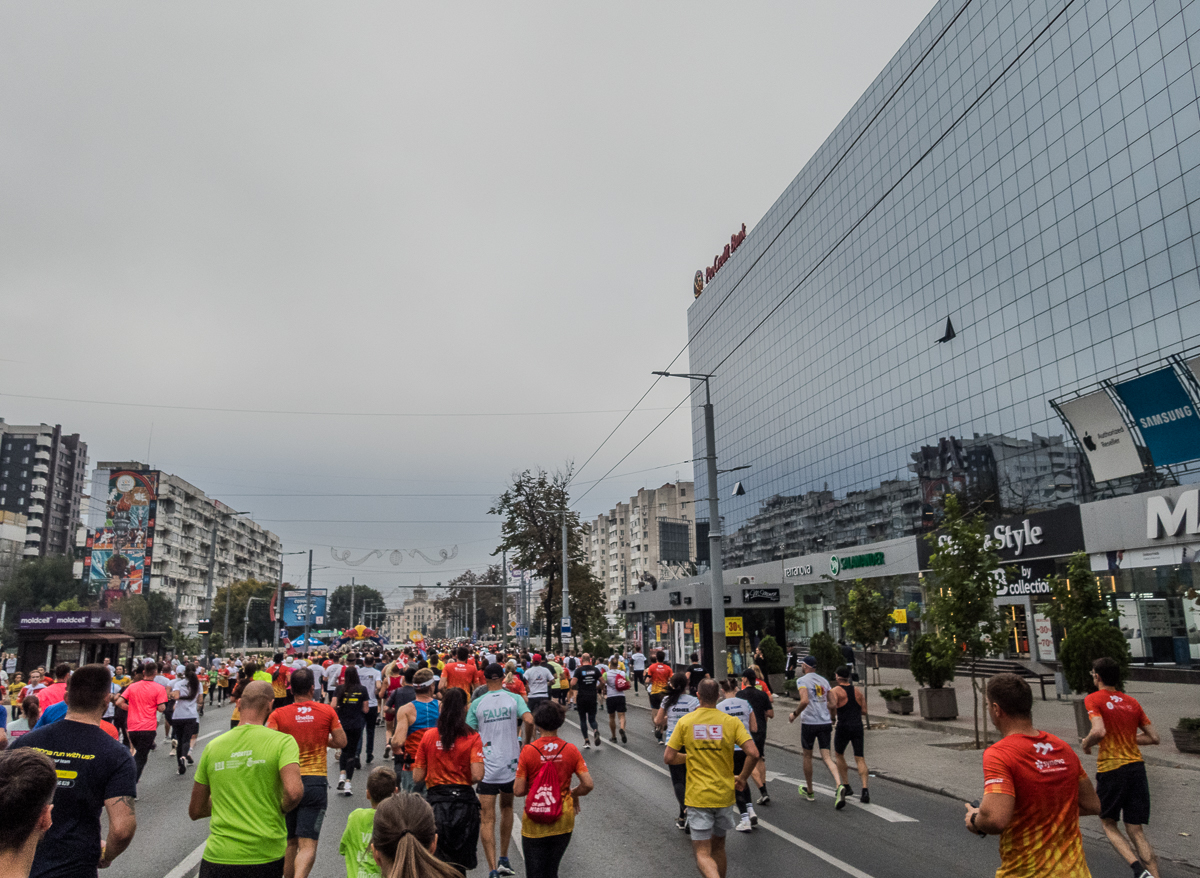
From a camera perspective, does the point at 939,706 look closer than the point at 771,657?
Yes

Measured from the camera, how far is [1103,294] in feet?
118

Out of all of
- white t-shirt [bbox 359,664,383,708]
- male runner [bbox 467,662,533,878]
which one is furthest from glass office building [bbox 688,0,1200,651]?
male runner [bbox 467,662,533,878]

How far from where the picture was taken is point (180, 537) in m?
104

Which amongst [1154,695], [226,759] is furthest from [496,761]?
[1154,695]

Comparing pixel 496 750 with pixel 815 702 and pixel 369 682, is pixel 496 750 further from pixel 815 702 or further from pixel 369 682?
pixel 369 682

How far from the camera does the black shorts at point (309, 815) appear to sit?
6.50 metres

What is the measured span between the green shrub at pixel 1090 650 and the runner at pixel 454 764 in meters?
13.2

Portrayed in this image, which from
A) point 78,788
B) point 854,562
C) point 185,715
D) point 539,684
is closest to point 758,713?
point 539,684

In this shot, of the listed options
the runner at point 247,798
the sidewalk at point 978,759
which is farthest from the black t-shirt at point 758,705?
the runner at point 247,798

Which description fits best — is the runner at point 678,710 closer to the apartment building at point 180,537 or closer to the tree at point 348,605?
the apartment building at point 180,537

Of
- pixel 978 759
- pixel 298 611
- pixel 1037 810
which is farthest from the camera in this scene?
pixel 298 611

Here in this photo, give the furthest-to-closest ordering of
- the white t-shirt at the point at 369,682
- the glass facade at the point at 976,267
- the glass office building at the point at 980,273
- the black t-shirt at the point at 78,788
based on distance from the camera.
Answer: the glass facade at the point at 976,267
the glass office building at the point at 980,273
the white t-shirt at the point at 369,682
the black t-shirt at the point at 78,788

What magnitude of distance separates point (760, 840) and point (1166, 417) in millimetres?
29170

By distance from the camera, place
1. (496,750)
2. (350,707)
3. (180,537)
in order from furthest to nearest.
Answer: (180,537)
(350,707)
(496,750)
